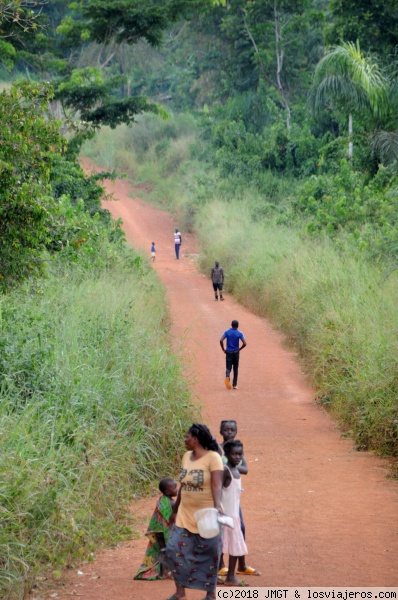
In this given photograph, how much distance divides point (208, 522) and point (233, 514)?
2.57 ft

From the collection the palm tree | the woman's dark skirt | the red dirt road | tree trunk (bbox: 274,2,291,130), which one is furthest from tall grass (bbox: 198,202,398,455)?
tree trunk (bbox: 274,2,291,130)

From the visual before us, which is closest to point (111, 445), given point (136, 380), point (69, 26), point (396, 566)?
point (136, 380)

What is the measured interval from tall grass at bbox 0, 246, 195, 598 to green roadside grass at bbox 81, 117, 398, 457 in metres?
2.41

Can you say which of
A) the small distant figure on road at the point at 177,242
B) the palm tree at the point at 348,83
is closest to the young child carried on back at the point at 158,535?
the palm tree at the point at 348,83

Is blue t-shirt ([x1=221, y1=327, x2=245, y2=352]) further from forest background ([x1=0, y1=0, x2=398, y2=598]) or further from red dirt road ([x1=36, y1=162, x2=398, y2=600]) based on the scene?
forest background ([x1=0, y1=0, x2=398, y2=598])

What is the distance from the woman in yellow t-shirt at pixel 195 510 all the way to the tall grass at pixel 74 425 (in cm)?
116

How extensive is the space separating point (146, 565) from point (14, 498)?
1.09 m

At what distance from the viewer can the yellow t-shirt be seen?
220 inches

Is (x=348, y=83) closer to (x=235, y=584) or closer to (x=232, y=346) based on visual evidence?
(x=232, y=346)

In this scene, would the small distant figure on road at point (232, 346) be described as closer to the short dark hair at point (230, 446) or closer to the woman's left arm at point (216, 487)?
the short dark hair at point (230, 446)

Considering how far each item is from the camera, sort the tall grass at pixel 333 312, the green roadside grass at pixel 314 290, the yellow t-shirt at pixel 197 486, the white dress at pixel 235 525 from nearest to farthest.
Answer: the yellow t-shirt at pixel 197 486, the white dress at pixel 235 525, the tall grass at pixel 333 312, the green roadside grass at pixel 314 290

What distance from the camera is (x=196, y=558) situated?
5602 millimetres

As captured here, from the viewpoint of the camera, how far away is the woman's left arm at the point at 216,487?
18.2ft

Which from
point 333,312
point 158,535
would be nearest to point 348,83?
point 333,312
